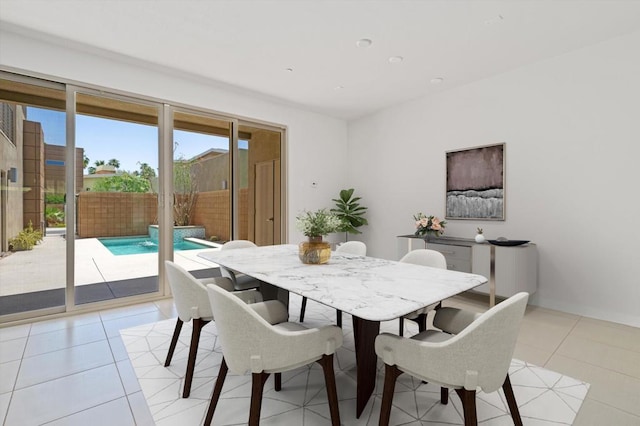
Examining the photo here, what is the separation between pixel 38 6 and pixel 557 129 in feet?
16.3

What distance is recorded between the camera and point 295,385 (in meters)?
2.06

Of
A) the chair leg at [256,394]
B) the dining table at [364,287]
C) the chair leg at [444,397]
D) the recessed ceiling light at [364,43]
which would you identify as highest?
the recessed ceiling light at [364,43]

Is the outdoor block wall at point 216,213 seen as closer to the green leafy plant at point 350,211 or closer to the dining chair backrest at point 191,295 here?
the green leafy plant at point 350,211

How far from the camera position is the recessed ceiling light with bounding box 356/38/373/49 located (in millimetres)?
3117

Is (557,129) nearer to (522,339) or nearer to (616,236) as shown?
(616,236)

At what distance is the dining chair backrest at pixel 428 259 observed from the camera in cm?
239

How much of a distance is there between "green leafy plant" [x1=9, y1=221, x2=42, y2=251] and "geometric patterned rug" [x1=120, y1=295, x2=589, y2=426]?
73.1 inches

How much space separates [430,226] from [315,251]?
255 centimetres

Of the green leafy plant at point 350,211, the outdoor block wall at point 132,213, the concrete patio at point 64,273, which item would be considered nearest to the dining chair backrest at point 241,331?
the concrete patio at point 64,273

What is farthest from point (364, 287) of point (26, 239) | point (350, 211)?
point (350, 211)

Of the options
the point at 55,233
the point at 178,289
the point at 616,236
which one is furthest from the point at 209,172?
the point at 616,236

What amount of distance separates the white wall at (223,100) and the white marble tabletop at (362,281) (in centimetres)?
248

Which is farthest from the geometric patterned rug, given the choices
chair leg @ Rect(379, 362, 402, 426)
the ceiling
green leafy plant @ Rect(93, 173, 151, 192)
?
the ceiling

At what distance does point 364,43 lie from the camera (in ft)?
10.4
